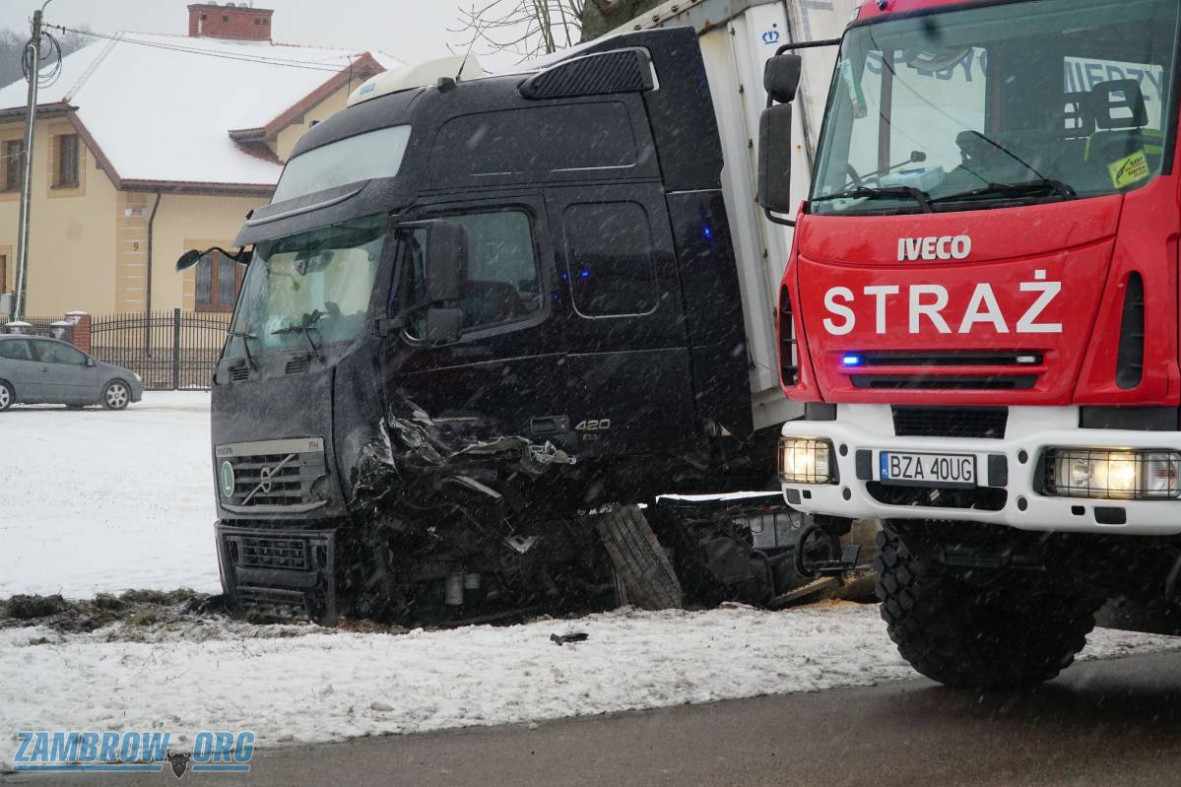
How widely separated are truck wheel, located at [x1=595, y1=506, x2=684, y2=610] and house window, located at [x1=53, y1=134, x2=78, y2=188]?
35916mm

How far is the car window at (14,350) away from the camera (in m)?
27.6

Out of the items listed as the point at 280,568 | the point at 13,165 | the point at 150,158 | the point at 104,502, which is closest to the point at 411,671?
the point at 280,568

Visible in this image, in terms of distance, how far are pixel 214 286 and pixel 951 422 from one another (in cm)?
3635

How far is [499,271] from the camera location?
8.92 m

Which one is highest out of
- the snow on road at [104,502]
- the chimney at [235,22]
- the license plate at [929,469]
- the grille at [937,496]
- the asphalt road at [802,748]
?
the chimney at [235,22]

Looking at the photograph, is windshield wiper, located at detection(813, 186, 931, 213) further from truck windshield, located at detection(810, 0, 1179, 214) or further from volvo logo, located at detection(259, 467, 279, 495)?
volvo logo, located at detection(259, 467, 279, 495)

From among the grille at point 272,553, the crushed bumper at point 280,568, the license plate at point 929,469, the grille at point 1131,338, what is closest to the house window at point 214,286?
the crushed bumper at point 280,568

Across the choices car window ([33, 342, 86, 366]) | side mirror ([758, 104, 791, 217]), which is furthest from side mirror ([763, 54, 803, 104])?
car window ([33, 342, 86, 366])

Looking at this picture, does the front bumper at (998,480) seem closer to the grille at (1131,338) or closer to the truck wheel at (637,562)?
the grille at (1131,338)

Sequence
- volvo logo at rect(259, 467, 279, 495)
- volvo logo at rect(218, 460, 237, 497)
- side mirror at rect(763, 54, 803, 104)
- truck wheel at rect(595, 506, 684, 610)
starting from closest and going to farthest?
1. side mirror at rect(763, 54, 803, 104)
2. volvo logo at rect(259, 467, 279, 495)
3. truck wheel at rect(595, 506, 684, 610)
4. volvo logo at rect(218, 460, 237, 497)

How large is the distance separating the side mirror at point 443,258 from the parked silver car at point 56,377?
69.3 ft

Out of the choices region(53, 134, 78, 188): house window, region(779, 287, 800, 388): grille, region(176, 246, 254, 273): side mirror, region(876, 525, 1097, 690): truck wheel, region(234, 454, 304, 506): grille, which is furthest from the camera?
region(53, 134, 78, 188): house window

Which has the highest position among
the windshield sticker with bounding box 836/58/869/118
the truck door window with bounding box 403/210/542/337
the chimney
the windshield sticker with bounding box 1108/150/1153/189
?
the chimney

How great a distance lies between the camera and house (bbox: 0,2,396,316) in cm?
4009
